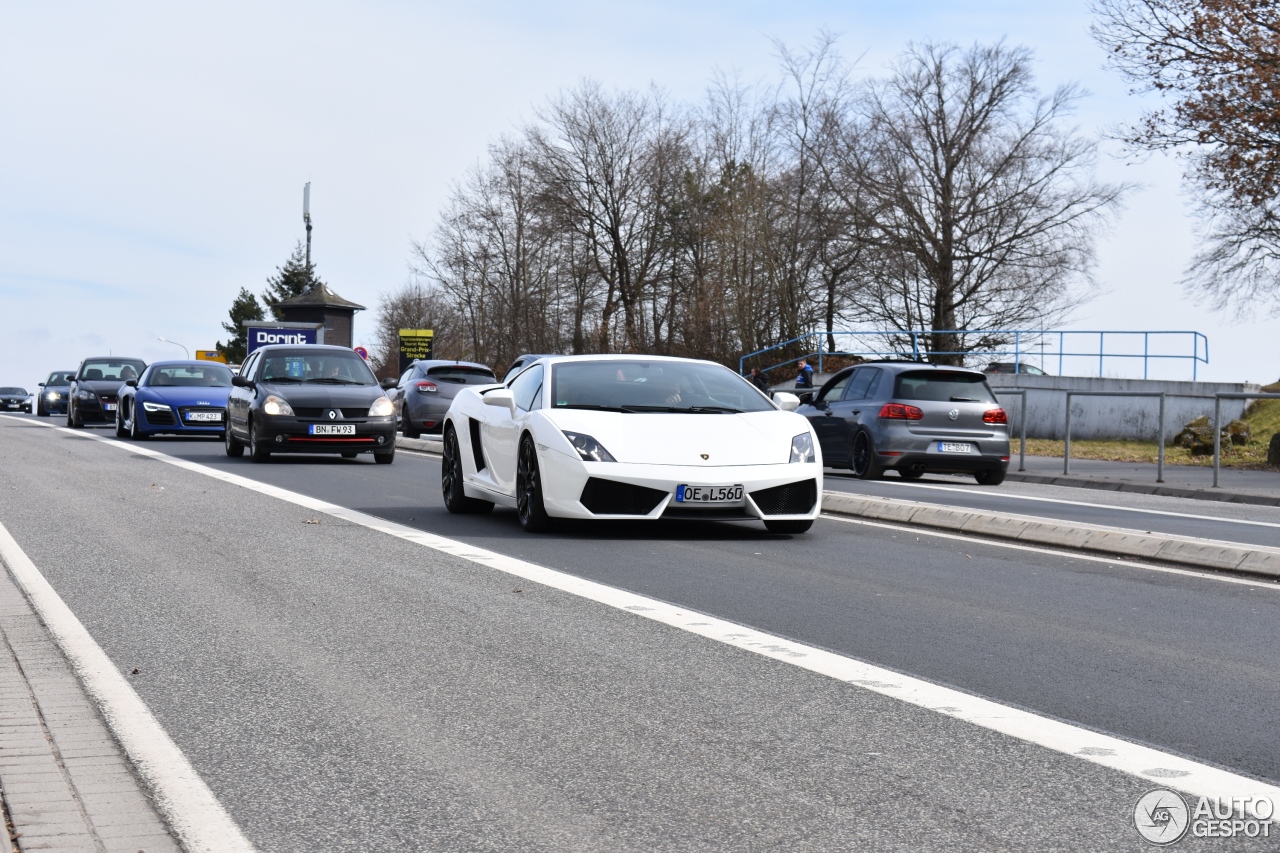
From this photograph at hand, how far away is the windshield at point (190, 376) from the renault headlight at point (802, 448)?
62.3 ft

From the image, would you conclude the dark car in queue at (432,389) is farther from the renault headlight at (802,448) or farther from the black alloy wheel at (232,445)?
the renault headlight at (802,448)

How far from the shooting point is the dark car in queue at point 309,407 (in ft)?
66.5

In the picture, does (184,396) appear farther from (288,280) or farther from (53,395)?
(288,280)

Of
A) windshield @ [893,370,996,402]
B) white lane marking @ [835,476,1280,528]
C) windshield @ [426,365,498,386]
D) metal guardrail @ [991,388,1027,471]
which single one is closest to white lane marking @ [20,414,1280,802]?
white lane marking @ [835,476,1280,528]

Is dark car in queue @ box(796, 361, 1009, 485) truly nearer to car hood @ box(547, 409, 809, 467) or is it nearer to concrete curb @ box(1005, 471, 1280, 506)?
concrete curb @ box(1005, 471, 1280, 506)

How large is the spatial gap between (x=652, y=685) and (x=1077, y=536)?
242 inches

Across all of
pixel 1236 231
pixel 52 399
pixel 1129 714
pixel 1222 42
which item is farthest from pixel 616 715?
pixel 52 399

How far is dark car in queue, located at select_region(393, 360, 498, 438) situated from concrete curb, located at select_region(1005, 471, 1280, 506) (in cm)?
1205

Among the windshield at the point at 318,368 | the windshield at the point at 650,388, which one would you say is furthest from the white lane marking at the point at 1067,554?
the windshield at the point at 318,368

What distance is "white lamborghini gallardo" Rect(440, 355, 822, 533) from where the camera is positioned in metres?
10.7

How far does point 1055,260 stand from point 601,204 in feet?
62.2

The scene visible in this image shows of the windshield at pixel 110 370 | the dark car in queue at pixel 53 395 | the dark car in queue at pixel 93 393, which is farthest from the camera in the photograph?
the dark car in queue at pixel 53 395

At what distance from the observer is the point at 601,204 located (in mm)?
57719

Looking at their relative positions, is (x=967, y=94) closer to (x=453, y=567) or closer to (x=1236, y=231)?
(x=1236, y=231)
